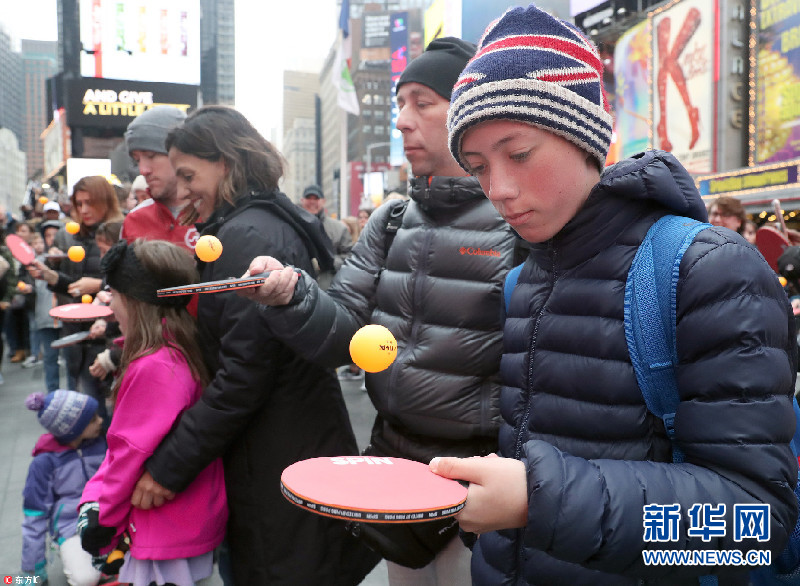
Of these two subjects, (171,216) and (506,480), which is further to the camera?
(171,216)

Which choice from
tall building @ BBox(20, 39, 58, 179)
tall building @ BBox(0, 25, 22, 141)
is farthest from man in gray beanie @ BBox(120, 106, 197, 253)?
tall building @ BBox(20, 39, 58, 179)

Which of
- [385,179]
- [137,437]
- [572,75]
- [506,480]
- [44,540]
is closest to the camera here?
[506,480]

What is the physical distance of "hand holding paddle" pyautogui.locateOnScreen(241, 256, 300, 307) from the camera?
179 cm

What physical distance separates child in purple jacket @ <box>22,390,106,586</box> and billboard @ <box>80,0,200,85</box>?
36785 mm

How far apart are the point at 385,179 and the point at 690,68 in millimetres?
24575

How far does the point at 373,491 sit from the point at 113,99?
129 ft

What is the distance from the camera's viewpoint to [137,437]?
2227 millimetres

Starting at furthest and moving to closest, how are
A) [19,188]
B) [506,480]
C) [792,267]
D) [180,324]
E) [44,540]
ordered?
[19,188]
[792,267]
[44,540]
[180,324]
[506,480]

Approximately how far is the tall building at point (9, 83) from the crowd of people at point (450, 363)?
111965 mm

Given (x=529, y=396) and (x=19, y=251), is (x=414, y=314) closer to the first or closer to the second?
(x=529, y=396)

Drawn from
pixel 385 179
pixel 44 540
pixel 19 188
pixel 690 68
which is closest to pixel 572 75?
pixel 44 540

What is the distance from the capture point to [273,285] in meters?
1.80

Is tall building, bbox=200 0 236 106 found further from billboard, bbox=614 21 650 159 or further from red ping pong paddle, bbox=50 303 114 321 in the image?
red ping pong paddle, bbox=50 303 114 321

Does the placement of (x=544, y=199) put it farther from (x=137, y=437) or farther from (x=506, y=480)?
(x=137, y=437)
